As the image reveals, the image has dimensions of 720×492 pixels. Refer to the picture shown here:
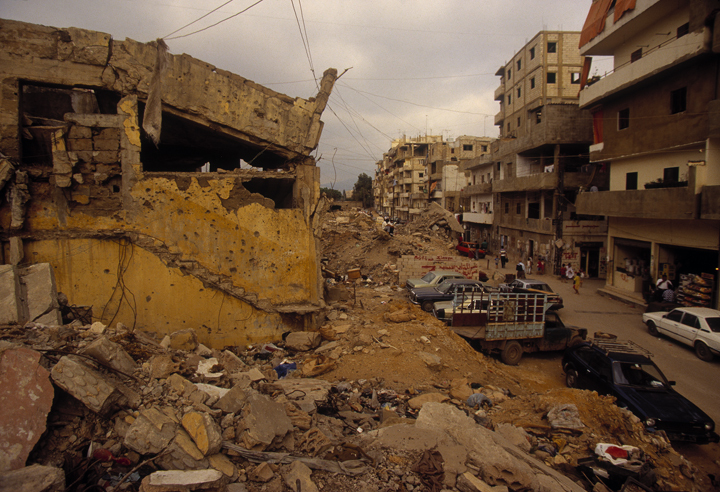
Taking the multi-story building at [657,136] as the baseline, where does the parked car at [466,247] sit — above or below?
below

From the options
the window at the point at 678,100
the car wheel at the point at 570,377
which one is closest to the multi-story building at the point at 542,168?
the window at the point at 678,100

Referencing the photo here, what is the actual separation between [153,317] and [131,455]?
485 cm

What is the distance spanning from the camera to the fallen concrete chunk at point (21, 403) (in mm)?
3789

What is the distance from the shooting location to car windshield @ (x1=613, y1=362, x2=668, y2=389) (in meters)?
7.66

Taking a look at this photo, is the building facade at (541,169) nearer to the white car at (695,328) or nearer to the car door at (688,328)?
the white car at (695,328)

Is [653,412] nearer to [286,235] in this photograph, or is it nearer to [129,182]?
[286,235]

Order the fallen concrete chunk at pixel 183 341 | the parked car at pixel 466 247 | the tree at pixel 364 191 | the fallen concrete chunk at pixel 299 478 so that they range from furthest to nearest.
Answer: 1. the tree at pixel 364 191
2. the parked car at pixel 466 247
3. the fallen concrete chunk at pixel 183 341
4. the fallen concrete chunk at pixel 299 478

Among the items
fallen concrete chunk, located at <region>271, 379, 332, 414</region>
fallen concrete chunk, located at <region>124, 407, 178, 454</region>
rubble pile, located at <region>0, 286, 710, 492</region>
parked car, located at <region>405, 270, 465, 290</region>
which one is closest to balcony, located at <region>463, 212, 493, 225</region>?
parked car, located at <region>405, 270, 465, 290</region>

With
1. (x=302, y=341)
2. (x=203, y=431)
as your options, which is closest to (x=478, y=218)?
(x=302, y=341)

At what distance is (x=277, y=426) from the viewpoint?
4.65 metres

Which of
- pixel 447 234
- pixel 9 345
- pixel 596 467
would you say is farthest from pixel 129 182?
pixel 447 234

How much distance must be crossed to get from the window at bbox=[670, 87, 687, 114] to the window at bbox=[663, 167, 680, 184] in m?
2.19

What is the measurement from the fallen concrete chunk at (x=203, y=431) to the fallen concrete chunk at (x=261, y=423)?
0.98ft

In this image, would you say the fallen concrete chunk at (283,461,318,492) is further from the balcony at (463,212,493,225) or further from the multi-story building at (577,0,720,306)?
the balcony at (463,212,493,225)
